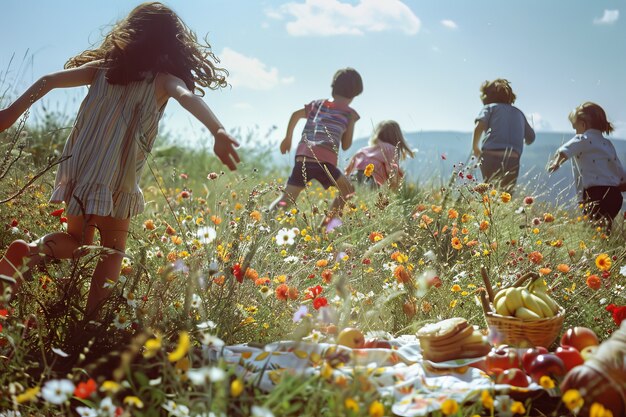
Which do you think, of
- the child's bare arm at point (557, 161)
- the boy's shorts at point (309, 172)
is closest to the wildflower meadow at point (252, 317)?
the child's bare arm at point (557, 161)

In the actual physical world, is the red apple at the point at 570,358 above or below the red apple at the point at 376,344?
above

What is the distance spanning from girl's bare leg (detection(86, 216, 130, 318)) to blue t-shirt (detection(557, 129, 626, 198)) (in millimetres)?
5050

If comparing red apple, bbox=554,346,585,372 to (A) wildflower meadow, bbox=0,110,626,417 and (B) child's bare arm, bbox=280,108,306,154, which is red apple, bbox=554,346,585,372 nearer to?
(A) wildflower meadow, bbox=0,110,626,417

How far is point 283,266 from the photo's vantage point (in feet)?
11.3

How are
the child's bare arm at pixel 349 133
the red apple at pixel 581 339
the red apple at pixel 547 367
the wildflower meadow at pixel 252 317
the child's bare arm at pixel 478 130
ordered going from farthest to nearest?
the child's bare arm at pixel 478 130, the child's bare arm at pixel 349 133, the red apple at pixel 581 339, the red apple at pixel 547 367, the wildflower meadow at pixel 252 317

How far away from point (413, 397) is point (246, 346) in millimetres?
726

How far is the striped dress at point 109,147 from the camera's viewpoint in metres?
2.95

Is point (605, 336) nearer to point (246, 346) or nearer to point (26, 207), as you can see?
point (246, 346)

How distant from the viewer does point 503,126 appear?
725 centimetres

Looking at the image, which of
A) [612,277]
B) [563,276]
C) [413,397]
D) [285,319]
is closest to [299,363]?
[413,397]

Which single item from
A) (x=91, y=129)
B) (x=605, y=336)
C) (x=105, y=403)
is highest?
(x=91, y=129)

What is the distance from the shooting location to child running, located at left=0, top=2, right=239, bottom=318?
291 centimetres

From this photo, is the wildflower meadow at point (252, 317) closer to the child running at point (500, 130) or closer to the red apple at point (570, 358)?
the red apple at point (570, 358)

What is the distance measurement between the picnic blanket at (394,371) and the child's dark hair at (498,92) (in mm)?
5532
